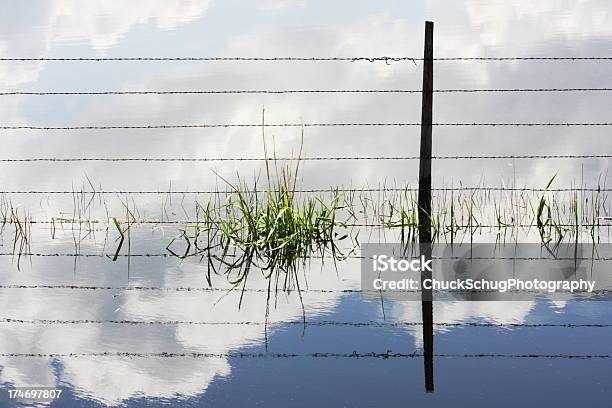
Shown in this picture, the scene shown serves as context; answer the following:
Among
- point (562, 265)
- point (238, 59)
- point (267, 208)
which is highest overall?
point (238, 59)

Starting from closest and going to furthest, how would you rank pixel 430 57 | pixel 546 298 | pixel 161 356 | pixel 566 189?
pixel 161 356 → pixel 546 298 → pixel 430 57 → pixel 566 189

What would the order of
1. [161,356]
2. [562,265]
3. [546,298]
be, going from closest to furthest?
1. [161,356]
2. [546,298]
3. [562,265]

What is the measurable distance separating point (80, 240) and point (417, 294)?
2.39 metres

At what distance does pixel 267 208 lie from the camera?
4430 mm

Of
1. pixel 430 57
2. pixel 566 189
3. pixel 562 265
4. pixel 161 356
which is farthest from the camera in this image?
pixel 566 189

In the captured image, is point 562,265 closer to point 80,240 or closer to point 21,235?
point 80,240

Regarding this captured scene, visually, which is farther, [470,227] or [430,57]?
[470,227]

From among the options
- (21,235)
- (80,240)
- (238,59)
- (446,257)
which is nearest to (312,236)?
(446,257)

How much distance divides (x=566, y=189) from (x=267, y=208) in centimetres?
194

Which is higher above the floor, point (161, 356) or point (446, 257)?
point (446, 257)

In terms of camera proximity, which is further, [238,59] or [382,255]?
[238,59]

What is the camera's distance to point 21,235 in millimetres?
5277

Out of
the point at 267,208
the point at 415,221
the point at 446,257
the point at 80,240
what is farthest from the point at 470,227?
the point at 80,240

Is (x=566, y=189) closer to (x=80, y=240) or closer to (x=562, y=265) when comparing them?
(x=562, y=265)
